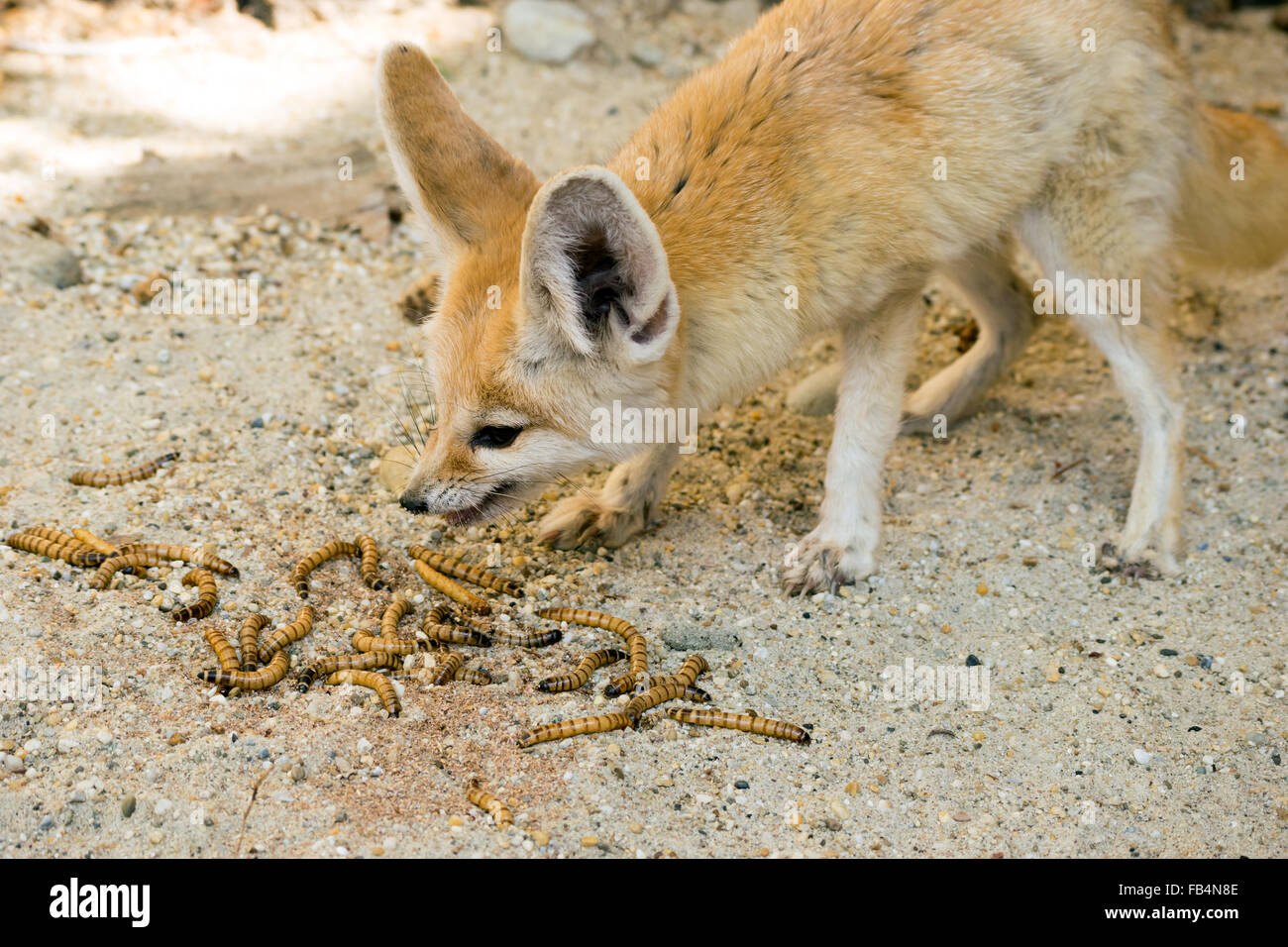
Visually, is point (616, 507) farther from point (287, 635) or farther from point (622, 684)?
point (287, 635)

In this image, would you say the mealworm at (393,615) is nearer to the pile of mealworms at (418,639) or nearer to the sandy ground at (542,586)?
the pile of mealworms at (418,639)

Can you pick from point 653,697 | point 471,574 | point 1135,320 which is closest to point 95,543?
point 471,574

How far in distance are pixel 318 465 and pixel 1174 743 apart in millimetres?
3462

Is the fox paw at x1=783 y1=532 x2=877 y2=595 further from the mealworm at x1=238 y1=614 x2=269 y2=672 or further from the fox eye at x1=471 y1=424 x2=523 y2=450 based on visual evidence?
the mealworm at x1=238 y1=614 x2=269 y2=672

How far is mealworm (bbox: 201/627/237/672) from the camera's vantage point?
3740 mm

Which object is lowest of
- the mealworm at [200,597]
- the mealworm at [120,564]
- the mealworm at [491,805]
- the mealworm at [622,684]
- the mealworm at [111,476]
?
the mealworm at [491,805]

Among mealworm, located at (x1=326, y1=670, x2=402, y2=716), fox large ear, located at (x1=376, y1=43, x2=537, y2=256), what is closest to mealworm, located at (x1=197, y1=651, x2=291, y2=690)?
mealworm, located at (x1=326, y1=670, x2=402, y2=716)

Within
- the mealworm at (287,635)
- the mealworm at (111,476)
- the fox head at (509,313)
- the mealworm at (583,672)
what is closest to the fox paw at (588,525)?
the fox head at (509,313)

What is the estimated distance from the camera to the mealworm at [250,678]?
3.67 meters

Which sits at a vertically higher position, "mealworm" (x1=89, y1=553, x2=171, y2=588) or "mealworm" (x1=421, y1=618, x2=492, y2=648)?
"mealworm" (x1=89, y1=553, x2=171, y2=588)

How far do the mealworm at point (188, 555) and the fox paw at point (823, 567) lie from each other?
2.12 m

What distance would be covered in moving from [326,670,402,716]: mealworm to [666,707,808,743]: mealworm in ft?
2.93

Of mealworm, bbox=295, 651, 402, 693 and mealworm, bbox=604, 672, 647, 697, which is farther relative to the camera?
mealworm, bbox=604, 672, 647, 697

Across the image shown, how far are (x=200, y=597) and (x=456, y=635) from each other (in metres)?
0.90
